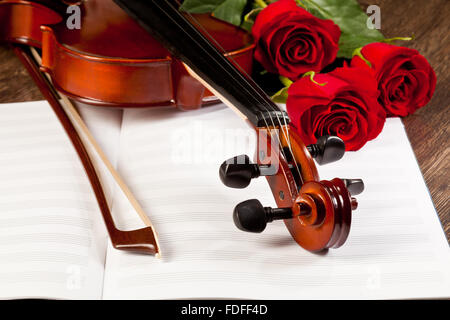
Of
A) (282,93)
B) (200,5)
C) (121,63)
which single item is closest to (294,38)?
(282,93)

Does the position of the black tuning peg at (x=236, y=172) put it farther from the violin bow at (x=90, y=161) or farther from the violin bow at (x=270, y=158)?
the violin bow at (x=90, y=161)

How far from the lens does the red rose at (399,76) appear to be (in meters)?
0.97

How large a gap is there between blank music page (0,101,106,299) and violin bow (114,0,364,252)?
0.72 ft

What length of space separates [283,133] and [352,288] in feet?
0.72

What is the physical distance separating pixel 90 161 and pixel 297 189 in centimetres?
38

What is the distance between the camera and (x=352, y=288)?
2.29 ft

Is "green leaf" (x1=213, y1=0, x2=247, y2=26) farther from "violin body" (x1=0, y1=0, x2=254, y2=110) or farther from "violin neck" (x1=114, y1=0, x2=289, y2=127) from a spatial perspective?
"violin neck" (x1=114, y1=0, x2=289, y2=127)

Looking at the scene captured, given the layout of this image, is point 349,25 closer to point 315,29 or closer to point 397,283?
point 315,29

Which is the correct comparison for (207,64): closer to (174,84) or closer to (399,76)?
(174,84)

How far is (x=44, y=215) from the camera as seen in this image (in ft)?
2.77

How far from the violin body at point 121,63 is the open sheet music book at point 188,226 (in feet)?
0.19

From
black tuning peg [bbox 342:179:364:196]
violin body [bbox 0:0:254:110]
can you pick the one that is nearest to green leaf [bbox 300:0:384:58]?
violin body [bbox 0:0:254:110]

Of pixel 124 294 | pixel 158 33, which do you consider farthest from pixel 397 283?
pixel 158 33

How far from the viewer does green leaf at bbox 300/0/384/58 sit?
110 centimetres
